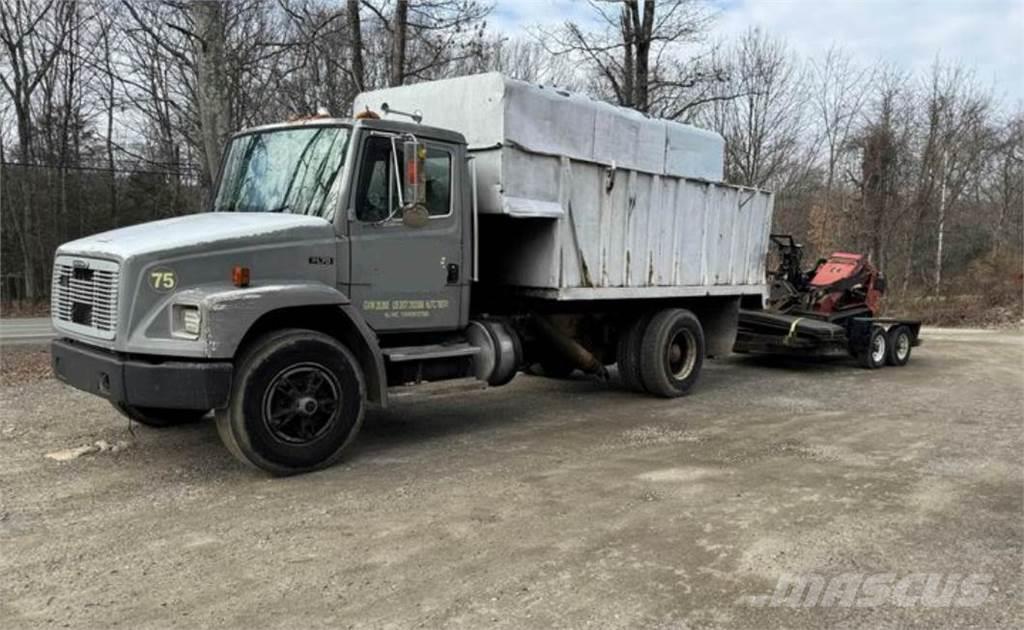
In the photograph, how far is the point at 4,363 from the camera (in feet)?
37.9

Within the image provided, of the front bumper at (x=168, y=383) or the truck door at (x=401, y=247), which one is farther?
the truck door at (x=401, y=247)

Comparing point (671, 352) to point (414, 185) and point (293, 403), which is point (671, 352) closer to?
point (414, 185)

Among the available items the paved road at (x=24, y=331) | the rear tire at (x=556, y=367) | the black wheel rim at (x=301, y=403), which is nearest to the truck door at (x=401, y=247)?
the black wheel rim at (x=301, y=403)

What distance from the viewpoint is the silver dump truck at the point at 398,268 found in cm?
564

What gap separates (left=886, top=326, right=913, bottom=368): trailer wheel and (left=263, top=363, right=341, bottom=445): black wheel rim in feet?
32.6

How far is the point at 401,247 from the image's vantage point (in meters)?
6.82

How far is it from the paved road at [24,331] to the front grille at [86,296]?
8.61 m

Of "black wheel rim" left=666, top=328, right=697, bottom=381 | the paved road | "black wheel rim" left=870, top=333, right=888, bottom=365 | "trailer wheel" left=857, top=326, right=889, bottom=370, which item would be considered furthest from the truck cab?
the paved road

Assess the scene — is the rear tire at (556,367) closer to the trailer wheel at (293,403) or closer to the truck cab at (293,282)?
the truck cab at (293,282)

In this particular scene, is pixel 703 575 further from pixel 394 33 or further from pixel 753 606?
pixel 394 33

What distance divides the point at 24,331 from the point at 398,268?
15174mm

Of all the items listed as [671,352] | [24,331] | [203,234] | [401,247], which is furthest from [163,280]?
[24,331]

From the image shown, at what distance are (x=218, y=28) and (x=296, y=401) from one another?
8.44m

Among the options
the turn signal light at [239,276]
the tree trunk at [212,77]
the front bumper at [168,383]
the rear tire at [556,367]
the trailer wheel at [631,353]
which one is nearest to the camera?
the front bumper at [168,383]
